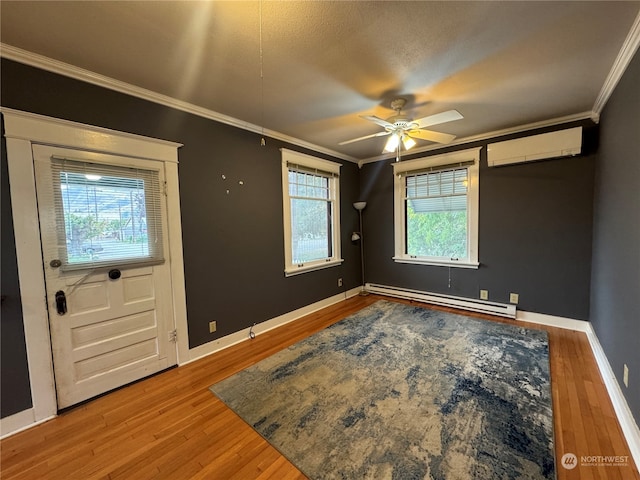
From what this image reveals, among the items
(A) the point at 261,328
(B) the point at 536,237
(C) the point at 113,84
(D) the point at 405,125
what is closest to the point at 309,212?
(A) the point at 261,328

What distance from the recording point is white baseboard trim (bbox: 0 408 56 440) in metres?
1.83

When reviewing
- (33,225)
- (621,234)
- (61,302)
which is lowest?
(61,302)

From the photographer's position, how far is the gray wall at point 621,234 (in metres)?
1.74

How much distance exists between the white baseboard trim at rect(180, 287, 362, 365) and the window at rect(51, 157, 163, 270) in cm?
106

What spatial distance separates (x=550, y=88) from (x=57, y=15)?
368 cm

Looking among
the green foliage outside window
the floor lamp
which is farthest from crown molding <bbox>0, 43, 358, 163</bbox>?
the green foliage outside window

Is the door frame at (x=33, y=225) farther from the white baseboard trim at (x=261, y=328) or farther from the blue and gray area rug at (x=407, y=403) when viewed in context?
the blue and gray area rug at (x=407, y=403)

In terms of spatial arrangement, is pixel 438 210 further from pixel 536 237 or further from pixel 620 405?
pixel 620 405

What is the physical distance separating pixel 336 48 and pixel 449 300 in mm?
3769

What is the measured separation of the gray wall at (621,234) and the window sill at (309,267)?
3.14m

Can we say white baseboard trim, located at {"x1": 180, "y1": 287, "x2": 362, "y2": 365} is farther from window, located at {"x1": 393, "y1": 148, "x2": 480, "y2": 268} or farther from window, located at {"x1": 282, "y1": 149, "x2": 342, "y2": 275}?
window, located at {"x1": 393, "y1": 148, "x2": 480, "y2": 268}

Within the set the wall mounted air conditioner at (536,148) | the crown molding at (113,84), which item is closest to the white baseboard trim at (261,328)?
A: the crown molding at (113,84)

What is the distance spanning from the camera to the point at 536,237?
3.52m

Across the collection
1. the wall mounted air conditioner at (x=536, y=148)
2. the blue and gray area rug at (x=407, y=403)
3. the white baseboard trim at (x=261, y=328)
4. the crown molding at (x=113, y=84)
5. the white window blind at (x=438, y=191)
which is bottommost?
the blue and gray area rug at (x=407, y=403)
